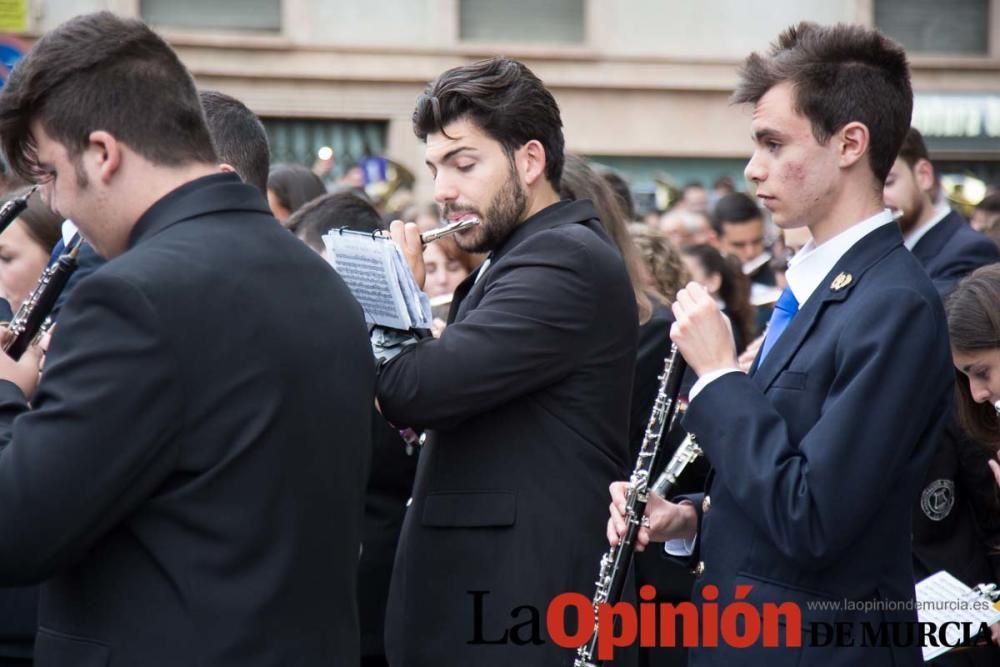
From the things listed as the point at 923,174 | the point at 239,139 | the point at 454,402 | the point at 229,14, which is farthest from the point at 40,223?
the point at 229,14

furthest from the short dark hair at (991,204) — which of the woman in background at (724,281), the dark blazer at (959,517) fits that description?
the dark blazer at (959,517)

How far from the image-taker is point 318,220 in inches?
192

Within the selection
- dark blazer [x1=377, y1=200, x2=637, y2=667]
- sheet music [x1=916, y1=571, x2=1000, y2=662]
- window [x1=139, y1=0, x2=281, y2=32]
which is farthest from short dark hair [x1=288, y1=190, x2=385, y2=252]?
window [x1=139, y1=0, x2=281, y2=32]

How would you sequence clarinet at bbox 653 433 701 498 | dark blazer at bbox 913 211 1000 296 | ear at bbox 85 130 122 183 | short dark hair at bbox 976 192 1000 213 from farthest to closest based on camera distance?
short dark hair at bbox 976 192 1000 213 < dark blazer at bbox 913 211 1000 296 < clarinet at bbox 653 433 701 498 < ear at bbox 85 130 122 183

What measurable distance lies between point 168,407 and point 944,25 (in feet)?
60.9

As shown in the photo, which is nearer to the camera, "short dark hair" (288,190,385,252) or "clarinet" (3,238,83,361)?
"clarinet" (3,238,83,361)

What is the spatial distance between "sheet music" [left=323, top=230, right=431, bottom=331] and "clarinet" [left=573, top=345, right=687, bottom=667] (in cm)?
61

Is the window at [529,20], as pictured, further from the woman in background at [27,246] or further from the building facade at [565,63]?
the woman in background at [27,246]

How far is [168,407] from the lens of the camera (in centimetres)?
242

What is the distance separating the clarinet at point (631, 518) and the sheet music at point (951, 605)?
2.76ft

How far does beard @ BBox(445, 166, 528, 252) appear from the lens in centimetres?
380

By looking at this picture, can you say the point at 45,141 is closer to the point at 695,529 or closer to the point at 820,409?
the point at 820,409

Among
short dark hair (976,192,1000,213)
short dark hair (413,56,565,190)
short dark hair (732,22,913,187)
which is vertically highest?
short dark hair (732,22,913,187)

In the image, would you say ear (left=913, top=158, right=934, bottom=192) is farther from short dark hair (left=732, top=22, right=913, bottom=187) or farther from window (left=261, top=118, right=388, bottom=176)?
window (left=261, top=118, right=388, bottom=176)
